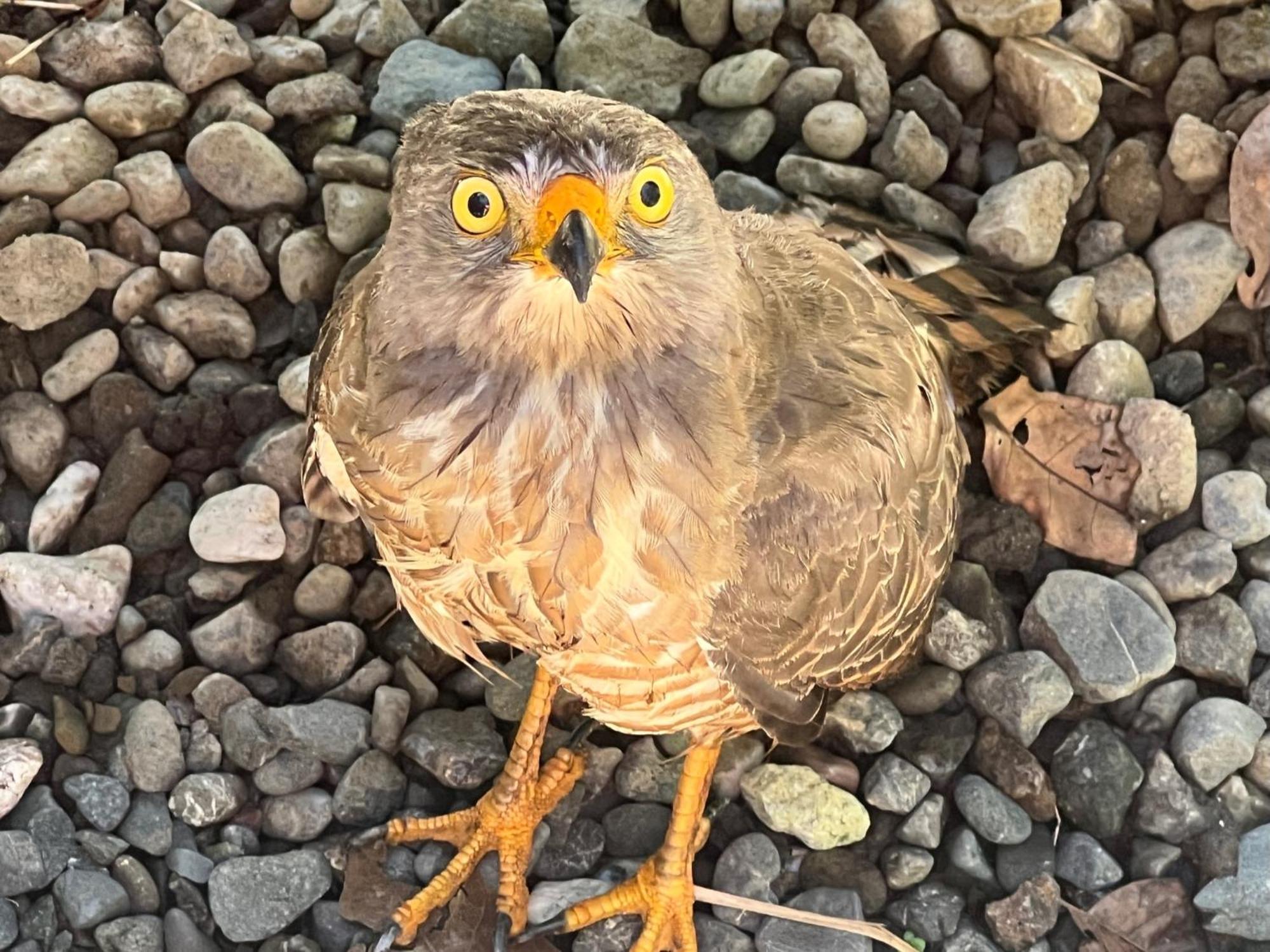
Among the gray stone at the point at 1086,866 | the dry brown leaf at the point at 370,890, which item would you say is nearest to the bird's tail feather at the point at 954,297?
the gray stone at the point at 1086,866

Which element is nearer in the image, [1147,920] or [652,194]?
[652,194]

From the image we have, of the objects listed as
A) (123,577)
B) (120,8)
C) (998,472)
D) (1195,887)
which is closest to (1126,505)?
(998,472)

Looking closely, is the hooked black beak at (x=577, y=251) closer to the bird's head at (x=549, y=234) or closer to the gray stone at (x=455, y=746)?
the bird's head at (x=549, y=234)

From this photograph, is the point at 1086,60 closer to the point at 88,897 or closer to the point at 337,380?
the point at 337,380

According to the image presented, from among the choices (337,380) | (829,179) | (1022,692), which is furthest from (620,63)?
(1022,692)

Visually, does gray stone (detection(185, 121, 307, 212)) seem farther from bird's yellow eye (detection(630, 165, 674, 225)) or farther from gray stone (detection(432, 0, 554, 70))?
bird's yellow eye (detection(630, 165, 674, 225))

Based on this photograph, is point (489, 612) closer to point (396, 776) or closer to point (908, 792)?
point (396, 776)
